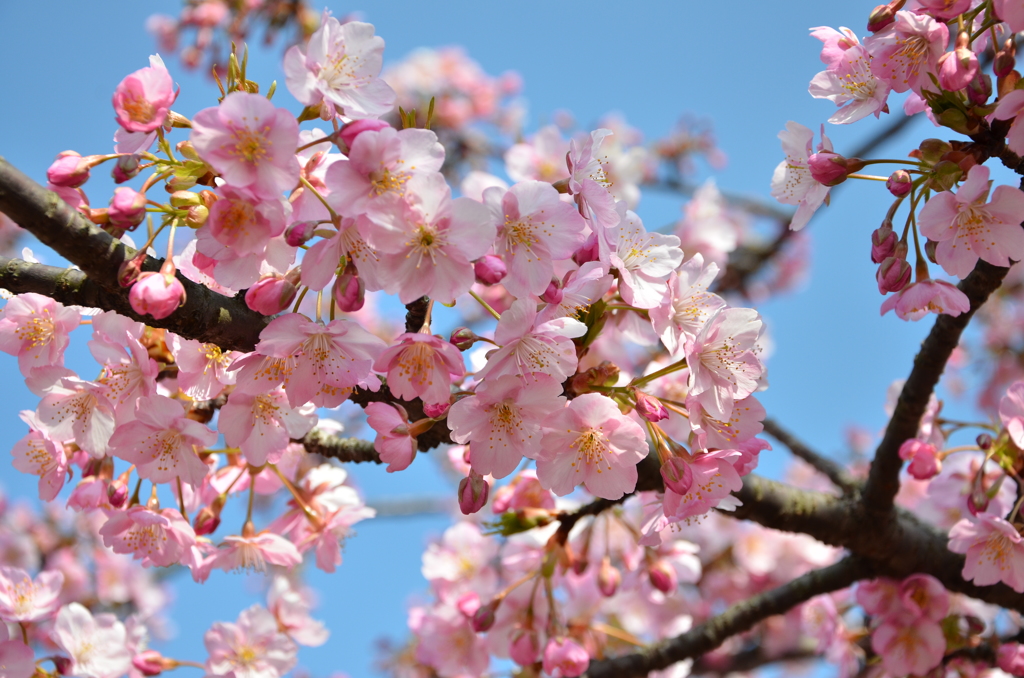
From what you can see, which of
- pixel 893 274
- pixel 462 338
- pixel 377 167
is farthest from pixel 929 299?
pixel 377 167

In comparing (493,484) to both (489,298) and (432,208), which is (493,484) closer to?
(489,298)

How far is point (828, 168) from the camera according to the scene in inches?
71.1

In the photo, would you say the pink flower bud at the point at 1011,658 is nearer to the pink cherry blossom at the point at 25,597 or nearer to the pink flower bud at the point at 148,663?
the pink flower bud at the point at 148,663

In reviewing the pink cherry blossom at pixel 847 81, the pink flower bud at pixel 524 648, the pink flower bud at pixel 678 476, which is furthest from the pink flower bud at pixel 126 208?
the pink flower bud at pixel 524 648

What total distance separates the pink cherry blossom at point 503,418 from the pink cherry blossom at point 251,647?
143 centimetres

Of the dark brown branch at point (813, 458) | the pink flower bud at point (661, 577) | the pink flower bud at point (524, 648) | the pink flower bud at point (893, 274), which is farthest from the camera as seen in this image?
the dark brown branch at point (813, 458)

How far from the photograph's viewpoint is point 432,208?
1.40 metres

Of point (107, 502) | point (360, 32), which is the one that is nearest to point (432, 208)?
point (360, 32)

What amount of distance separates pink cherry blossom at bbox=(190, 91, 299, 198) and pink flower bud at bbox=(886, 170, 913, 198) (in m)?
1.34

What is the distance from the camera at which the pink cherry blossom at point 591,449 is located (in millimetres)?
1514

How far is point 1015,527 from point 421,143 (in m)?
2.01

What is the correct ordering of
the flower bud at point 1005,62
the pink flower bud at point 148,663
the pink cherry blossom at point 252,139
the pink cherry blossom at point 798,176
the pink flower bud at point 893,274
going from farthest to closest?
1. the pink flower bud at point 148,663
2. the pink cherry blossom at point 798,176
3. the pink flower bud at point 893,274
4. the flower bud at point 1005,62
5. the pink cherry blossom at point 252,139

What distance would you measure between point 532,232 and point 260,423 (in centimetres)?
82

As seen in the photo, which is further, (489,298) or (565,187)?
(489,298)
